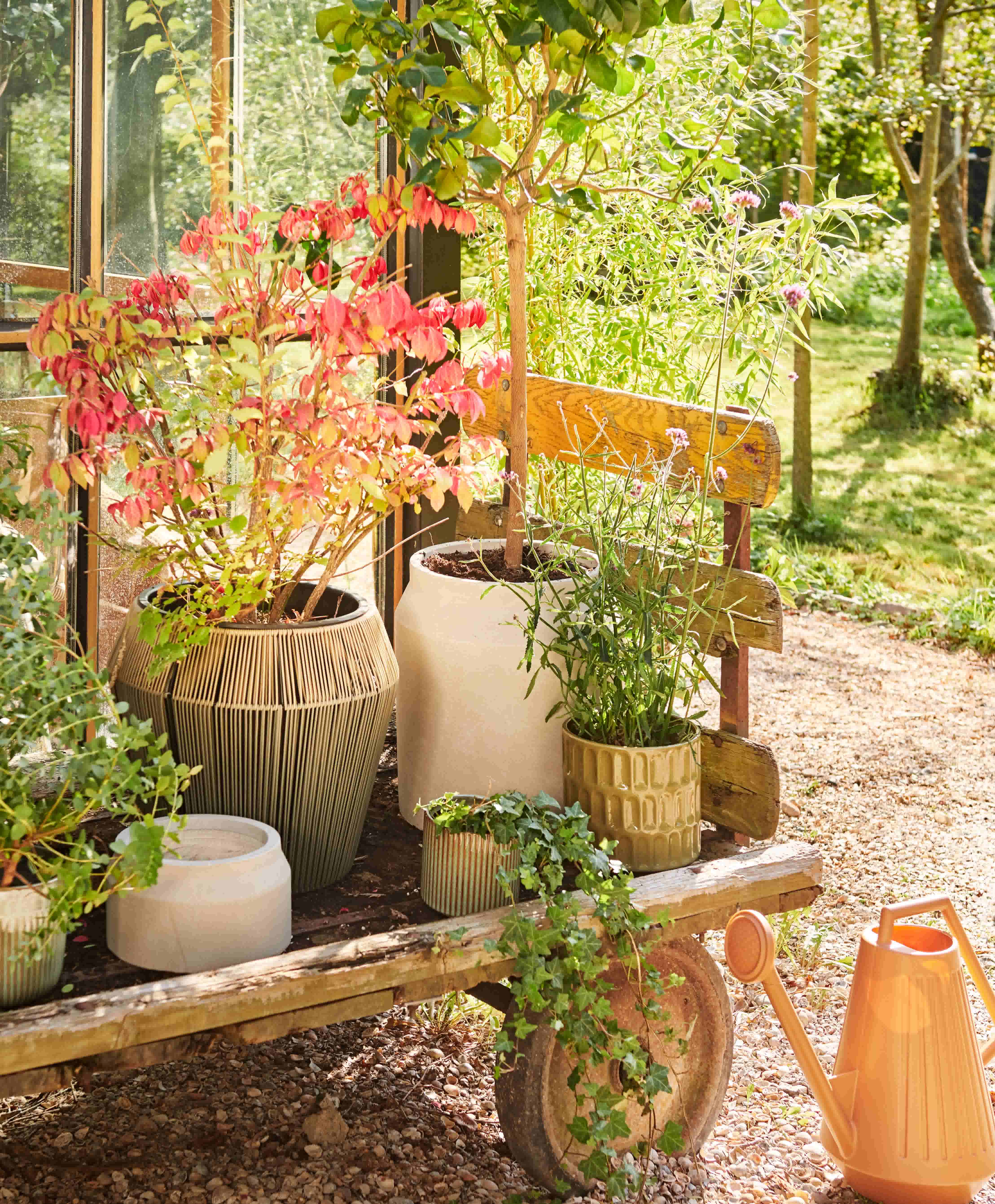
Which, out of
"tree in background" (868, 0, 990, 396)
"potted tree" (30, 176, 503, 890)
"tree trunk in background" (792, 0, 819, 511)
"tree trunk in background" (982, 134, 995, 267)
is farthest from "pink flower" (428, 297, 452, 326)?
"tree trunk in background" (982, 134, 995, 267)

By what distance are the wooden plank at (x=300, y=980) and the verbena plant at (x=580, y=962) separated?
0.16ft

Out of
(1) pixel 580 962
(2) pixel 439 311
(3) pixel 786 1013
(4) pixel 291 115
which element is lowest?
(3) pixel 786 1013

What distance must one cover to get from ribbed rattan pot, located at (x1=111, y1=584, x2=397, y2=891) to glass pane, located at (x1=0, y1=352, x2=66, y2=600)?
0.45 meters

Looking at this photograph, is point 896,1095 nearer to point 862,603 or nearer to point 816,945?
point 816,945

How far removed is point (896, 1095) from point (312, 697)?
104 centimetres

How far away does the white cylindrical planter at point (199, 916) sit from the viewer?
5.61ft

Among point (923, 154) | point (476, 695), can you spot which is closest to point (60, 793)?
point (476, 695)

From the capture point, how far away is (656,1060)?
2.06m

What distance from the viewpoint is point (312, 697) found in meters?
1.97

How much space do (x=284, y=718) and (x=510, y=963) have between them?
0.50 m

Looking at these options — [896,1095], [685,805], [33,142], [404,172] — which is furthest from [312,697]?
[404,172]

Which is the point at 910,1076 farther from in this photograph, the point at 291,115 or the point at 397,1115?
the point at 291,115

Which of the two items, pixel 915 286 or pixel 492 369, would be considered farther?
pixel 915 286

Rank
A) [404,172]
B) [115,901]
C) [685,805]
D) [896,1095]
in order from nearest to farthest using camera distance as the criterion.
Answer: [115,901] < [896,1095] < [685,805] < [404,172]
